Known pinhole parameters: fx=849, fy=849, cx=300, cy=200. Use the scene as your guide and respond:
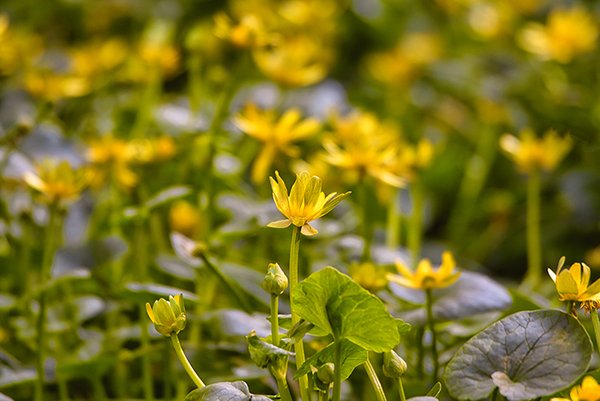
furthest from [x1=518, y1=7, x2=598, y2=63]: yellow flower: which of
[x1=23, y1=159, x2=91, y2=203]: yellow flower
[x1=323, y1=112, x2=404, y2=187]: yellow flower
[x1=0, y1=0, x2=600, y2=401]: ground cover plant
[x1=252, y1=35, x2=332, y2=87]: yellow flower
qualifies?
[x1=23, y1=159, x2=91, y2=203]: yellow flower

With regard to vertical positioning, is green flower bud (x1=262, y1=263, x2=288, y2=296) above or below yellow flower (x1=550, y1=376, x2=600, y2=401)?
above

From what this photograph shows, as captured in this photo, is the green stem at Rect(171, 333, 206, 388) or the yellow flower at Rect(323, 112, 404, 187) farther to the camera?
the yellow flower at Rect(323, 112, 404, 187)

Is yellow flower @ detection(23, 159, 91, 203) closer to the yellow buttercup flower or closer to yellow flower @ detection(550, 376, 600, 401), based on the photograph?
the yellow buttercup flower

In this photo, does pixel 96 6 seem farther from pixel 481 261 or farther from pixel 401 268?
pixel 401 268

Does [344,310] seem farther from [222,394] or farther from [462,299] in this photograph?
[462,299]

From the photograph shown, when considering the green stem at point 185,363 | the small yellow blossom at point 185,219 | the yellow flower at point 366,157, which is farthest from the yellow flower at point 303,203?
the small yellow blossom at point 185,219

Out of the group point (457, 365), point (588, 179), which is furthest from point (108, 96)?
point (457, 365)

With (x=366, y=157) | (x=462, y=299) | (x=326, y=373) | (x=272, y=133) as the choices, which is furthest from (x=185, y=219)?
(x=326, y=373)

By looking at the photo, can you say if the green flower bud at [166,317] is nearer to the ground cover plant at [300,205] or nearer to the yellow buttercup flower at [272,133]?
the ground cover plant at [300,205]
